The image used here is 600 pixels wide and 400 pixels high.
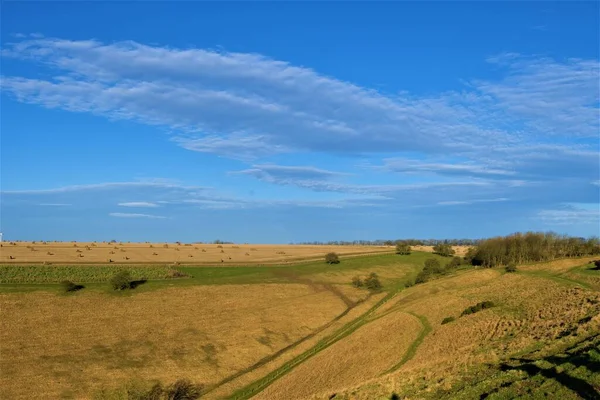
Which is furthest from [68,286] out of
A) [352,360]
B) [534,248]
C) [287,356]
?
[534,248]

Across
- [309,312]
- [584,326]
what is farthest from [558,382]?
[309,312]

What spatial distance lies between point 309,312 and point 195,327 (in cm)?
2172

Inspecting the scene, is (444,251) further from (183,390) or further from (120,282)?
(183,390)

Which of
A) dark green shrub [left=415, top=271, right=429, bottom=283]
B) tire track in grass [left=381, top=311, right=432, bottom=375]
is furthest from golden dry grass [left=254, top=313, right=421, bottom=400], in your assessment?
dark green shrub [left=415, top=271, right=429, bottom=283]

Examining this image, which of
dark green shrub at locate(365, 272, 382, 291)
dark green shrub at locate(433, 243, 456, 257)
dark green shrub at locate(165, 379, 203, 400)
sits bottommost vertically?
dark green shrub at locate(165, 379, 203, 400)

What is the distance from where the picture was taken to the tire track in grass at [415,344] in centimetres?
5006

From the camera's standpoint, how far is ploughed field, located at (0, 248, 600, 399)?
Answer: 34.4 metres

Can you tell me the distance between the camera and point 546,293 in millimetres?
62938

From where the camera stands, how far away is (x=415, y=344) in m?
56.8

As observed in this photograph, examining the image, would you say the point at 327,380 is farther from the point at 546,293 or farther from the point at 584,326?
the point at 546,293

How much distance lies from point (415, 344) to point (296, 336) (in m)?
22.2

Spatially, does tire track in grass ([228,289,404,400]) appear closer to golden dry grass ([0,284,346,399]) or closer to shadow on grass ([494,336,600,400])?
golden dry grass ([0,284,346,399])

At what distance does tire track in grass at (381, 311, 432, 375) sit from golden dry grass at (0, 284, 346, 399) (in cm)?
1899

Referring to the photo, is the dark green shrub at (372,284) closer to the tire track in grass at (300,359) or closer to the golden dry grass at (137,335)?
the tire track in grass at (300,359)
